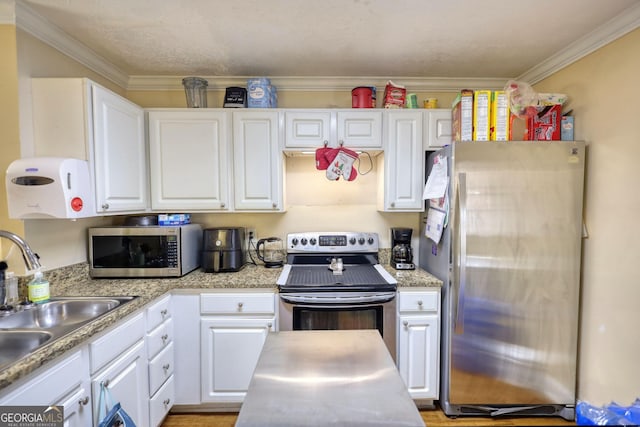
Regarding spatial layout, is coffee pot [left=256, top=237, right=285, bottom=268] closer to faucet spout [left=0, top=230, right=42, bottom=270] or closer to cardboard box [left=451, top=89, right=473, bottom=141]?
faucet spout [left=0, top=230, right=42, bottom=270]

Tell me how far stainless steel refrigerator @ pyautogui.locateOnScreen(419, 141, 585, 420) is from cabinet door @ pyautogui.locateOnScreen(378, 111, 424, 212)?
330 millimetres

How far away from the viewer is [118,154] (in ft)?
5.89

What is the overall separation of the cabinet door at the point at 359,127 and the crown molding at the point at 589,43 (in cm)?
117

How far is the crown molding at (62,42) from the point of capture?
4.84 feet

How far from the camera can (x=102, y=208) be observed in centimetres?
167

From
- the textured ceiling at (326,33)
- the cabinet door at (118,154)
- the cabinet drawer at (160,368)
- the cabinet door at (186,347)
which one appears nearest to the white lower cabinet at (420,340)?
the cabinet door at (186,347)

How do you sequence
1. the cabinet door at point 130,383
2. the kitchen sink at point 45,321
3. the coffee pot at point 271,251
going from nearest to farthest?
the kitchen sink at point 45,321, the cabinet door at point 130,383, the coffee pot at point 271,251

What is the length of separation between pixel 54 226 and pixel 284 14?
5.68 feet

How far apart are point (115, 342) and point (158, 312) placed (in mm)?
353

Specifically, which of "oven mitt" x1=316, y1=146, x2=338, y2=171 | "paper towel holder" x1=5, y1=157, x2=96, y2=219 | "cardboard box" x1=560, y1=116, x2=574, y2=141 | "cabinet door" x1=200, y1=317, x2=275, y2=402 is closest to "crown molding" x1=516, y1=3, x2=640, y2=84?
"cardboard box" x1=560, y1=116, x2=574, y2=141

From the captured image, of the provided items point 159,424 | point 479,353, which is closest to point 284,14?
point 479,353

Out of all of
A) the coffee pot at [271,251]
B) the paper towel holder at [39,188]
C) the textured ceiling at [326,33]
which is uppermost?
the textured ceiling at [326,33]

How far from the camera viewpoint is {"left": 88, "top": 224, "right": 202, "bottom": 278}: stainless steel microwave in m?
1.89

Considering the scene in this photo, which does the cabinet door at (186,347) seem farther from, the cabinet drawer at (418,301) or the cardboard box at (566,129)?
the cardboard box at (566,129)
